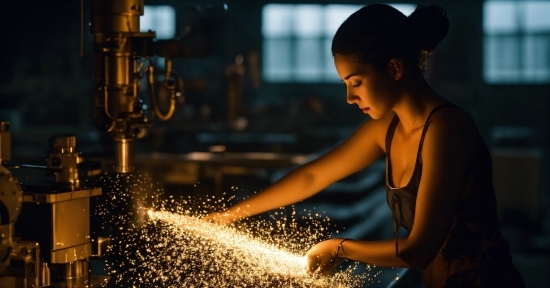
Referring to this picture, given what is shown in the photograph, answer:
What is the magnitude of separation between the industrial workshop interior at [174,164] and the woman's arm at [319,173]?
75 millimetres

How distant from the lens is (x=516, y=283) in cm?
163

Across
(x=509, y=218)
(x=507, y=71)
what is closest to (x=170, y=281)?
(x=509, y=218)

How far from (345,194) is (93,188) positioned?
3.23 meters

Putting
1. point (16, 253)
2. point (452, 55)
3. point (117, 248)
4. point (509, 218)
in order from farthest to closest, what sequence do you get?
point (452, 55)
point (509, 218)
point (117, 248)
point (16, 253)

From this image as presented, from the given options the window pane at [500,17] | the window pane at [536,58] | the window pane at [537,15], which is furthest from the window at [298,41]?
the window pane at [536,58]

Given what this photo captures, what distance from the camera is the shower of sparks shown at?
176 cm

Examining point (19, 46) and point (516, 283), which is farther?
point (19, 46)

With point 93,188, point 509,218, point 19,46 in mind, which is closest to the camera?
point 93,188

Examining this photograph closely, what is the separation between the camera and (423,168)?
1600 mm

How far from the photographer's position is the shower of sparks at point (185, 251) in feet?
5.79

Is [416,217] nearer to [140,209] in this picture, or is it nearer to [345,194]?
[140,209]

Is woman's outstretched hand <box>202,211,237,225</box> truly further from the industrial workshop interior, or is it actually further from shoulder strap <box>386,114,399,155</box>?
shoulder strap <box>386,114,399,155</box>

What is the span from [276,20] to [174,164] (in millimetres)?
11629

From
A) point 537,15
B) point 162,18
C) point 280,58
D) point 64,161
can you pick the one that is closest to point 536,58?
point 537,15
